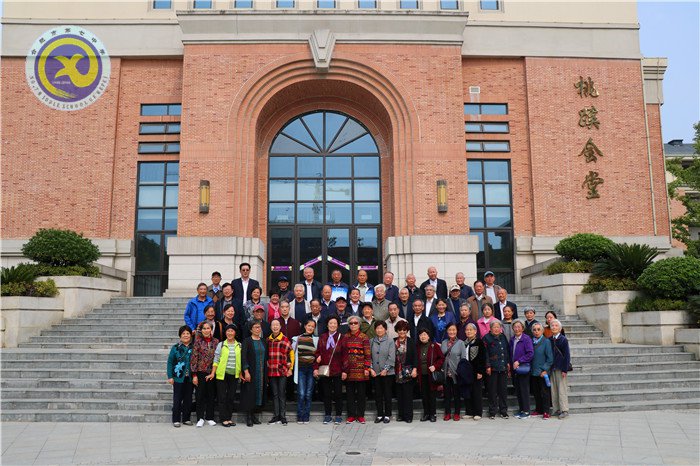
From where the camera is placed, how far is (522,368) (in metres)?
8.57

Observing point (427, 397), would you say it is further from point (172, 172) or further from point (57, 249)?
point (172, 172)

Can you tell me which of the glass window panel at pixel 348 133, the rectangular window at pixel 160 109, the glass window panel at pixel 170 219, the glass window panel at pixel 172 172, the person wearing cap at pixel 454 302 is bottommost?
the person wearing cap at pixel 454 302

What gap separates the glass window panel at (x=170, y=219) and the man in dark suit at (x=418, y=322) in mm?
11352

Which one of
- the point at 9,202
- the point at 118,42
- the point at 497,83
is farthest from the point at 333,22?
the point at 9,202

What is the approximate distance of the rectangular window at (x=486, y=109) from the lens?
1880 cm

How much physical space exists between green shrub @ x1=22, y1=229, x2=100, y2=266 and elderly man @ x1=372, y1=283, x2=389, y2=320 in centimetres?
904

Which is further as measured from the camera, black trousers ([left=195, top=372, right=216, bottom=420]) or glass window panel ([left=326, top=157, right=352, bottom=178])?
glass window panel ([left=326, top=157, right=352, bottom=178])

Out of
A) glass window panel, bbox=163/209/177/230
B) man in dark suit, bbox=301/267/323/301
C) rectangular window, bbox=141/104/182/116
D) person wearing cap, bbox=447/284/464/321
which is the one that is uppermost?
rectangular window, bbox=141/104/182/116

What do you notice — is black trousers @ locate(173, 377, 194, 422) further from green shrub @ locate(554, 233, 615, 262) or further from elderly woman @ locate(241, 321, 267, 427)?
green shrub @ locate(554, 233, 615, 262)

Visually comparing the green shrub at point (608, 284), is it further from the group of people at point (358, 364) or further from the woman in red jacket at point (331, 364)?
the woman in red jacket at point (331, 364)

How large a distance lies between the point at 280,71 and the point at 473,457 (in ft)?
45.7

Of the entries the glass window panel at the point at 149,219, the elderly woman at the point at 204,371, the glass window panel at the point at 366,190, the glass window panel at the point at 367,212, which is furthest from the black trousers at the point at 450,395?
the glass window panel at the point at 149,219

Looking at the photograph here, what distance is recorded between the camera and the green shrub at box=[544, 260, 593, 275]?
1442 centimetres

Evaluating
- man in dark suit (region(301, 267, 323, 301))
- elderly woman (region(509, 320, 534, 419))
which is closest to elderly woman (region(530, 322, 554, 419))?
elderly woman (region(509, 320, 534, 419))
